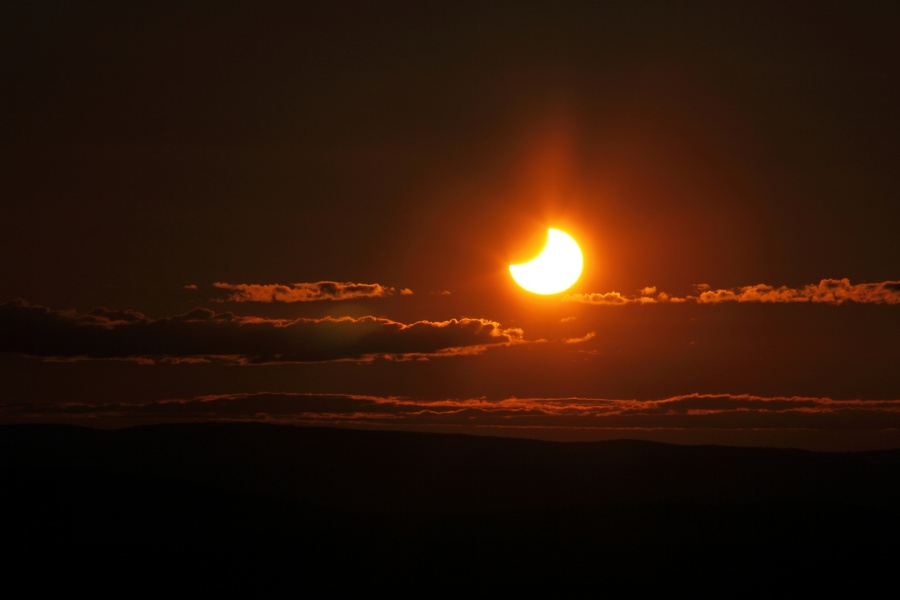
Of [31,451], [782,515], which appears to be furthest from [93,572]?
[31,451]

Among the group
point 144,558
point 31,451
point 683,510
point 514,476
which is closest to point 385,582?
point 144,558

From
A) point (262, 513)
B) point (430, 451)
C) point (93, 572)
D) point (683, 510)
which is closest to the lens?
point (93, 572)

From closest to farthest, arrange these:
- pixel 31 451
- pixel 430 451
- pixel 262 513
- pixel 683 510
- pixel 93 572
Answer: pixel 93 572 → pixel 262 513 → pixel 683 510 → pixel 31 451 → pixel 430 451

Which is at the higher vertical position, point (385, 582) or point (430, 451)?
point (430, 451)

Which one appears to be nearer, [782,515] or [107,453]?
[782,515]

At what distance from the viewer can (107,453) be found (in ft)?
434

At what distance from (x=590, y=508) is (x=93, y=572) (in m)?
33.4

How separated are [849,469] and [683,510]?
56.1 m

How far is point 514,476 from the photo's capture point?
426ft

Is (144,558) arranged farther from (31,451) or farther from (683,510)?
(31,451)

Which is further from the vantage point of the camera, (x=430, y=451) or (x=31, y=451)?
(x=430, y=451)

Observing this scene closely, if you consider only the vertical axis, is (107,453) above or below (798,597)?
above

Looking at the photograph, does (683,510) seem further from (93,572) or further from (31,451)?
(31,451)

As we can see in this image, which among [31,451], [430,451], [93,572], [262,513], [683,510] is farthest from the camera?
[430,451]
